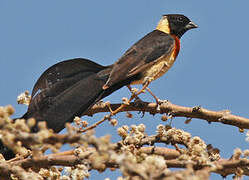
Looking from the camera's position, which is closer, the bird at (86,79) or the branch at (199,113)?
the bird at (86,79)

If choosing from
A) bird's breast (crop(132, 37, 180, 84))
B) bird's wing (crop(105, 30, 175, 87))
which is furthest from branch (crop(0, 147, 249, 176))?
bird's breast (crop(132, 37, 180, 84))

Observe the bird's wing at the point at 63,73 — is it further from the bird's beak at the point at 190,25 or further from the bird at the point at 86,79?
the bird's beak at the point at 190,25

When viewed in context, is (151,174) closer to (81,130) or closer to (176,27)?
(81,130)

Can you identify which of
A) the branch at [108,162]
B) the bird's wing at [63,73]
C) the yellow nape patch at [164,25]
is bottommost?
the branch at [108,162]

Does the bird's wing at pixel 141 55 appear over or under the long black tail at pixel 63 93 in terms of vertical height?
over

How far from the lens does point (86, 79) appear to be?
3129 mm

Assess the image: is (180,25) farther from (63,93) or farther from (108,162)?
(108,162)

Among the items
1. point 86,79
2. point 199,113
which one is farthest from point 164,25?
point 199,113

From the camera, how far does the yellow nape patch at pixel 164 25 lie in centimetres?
552

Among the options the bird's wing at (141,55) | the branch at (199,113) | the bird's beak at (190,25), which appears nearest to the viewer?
the branch at (199,113)

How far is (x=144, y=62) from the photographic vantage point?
4250mm

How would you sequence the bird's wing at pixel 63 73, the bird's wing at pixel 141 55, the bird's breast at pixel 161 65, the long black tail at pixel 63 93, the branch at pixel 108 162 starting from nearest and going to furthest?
the branch at pixel 108 162
the long black tail at pixel 63 93
the bird's wing at pixel 63 73
the bird's wing at pixel 141 55
the bird's breast at pixel 161 65

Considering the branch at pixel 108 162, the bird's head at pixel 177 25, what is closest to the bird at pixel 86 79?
the branch at pixel 108 162

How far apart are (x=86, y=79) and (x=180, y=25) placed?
8.83ft
